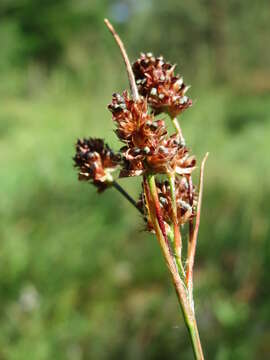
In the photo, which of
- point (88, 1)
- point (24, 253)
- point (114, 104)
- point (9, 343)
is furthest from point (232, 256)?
point (88, 1)

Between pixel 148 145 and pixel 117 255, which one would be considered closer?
pixel 148 145

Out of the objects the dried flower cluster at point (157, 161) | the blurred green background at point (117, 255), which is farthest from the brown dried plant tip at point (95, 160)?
the blurred green background at point (117, 255)

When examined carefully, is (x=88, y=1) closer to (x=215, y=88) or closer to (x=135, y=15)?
(x=135, y=15)

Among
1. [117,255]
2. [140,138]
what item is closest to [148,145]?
[140,138]

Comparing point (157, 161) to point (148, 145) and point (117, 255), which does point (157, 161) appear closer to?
point (148, 145)

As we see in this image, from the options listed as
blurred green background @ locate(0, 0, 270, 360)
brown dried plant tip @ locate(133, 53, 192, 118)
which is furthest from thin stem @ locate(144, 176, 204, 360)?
blurred green background @ locate(0, 0, 270, 360)

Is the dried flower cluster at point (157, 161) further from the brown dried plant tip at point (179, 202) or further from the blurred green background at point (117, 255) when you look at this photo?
the blurred green background at point (117, 255)

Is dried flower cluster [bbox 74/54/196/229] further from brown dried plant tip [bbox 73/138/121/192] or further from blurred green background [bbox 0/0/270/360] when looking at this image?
blurred green background [bbox 0/0/270/360]
